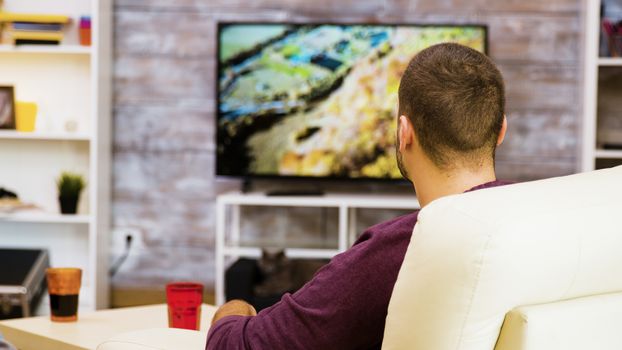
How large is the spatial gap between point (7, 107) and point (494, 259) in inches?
152

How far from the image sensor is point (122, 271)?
15.2ft

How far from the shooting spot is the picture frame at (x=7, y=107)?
14.2 ft

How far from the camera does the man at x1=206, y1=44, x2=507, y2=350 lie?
1.24m

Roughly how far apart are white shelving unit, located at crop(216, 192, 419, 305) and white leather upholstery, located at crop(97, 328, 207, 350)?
2.65 meters

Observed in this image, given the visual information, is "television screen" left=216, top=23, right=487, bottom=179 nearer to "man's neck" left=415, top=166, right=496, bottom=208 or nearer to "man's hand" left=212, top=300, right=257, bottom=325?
"man's hand" left=212, top=300, right=257, bottom=325

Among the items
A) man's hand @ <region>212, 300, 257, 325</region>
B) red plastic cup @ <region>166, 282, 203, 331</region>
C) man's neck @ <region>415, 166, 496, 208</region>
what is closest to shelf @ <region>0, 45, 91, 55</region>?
red plastic cup @ <region>166, 282, 203, 331</region>

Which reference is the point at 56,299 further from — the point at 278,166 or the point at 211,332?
the point at 278,166

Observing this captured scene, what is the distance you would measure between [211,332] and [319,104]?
297 cm

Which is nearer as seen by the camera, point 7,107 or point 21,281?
point 21,281

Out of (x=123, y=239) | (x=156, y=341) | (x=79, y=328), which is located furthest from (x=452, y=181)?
(x=123, y=239)

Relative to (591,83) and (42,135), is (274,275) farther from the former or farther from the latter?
(591,83)

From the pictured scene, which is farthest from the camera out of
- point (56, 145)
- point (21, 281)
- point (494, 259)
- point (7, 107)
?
point (56, 145)

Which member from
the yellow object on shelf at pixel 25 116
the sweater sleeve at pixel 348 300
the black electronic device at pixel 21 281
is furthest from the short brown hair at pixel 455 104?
the yellow object on shelf at pixel 25 116

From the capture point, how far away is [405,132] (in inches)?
54.0
